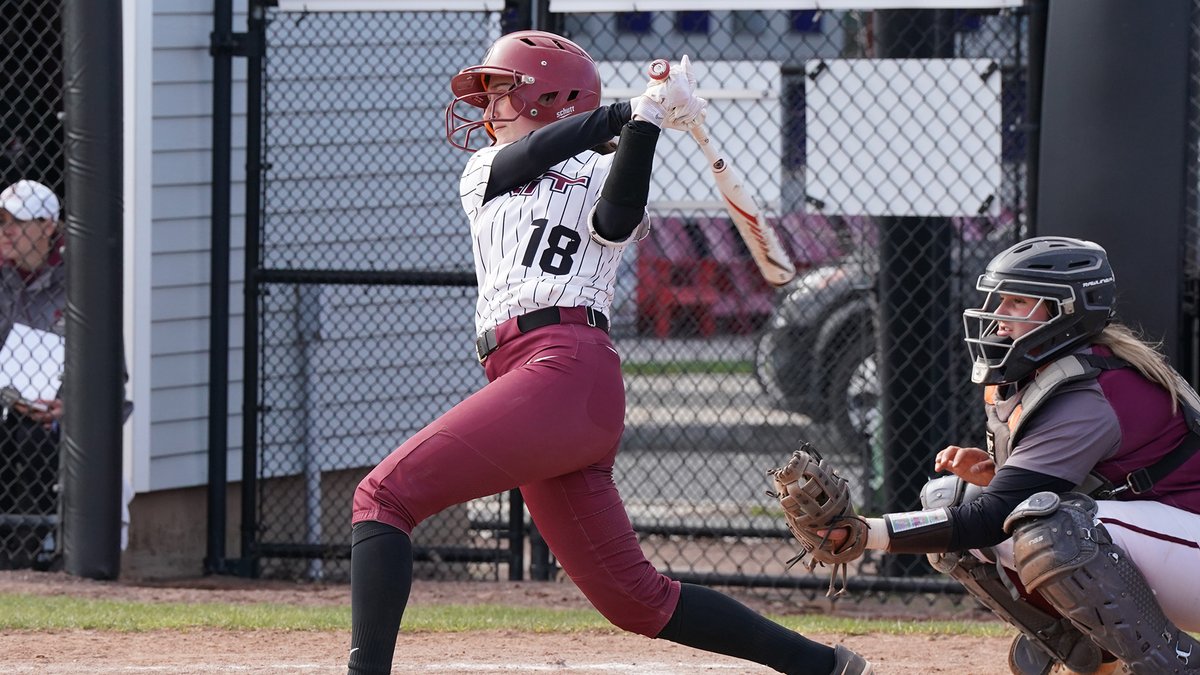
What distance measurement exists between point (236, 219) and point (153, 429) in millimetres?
1015

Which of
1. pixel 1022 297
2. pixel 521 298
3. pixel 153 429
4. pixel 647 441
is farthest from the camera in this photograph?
pixel 647 441

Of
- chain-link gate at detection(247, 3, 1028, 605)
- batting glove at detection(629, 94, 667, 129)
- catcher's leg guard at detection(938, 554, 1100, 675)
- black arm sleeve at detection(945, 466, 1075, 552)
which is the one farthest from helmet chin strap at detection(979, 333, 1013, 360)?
chain-link gate at detection(247, 3, 1028, 605)

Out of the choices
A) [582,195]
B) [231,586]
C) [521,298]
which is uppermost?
[582,195]

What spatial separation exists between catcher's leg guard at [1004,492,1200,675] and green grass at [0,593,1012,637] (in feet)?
5.70

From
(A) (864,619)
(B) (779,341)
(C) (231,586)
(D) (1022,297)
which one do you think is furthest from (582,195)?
(B) (779,341)

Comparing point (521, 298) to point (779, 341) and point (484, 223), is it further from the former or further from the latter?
point (779, 341)

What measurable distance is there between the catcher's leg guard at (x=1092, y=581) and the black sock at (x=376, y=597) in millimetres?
1364

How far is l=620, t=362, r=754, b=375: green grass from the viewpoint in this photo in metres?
11.0

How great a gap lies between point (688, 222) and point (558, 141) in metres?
4.77

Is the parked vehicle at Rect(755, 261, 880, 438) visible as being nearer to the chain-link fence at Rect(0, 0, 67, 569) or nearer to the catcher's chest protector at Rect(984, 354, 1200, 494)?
the chain-link fence at Rect(0, 0, 67, 569)

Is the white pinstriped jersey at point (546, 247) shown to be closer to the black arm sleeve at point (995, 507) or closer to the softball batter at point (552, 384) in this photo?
the softball batter at point (552, 384)

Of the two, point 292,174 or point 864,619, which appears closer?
point 864,619

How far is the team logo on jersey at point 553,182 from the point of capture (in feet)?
10.9

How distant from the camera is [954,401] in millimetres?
A: 6160
